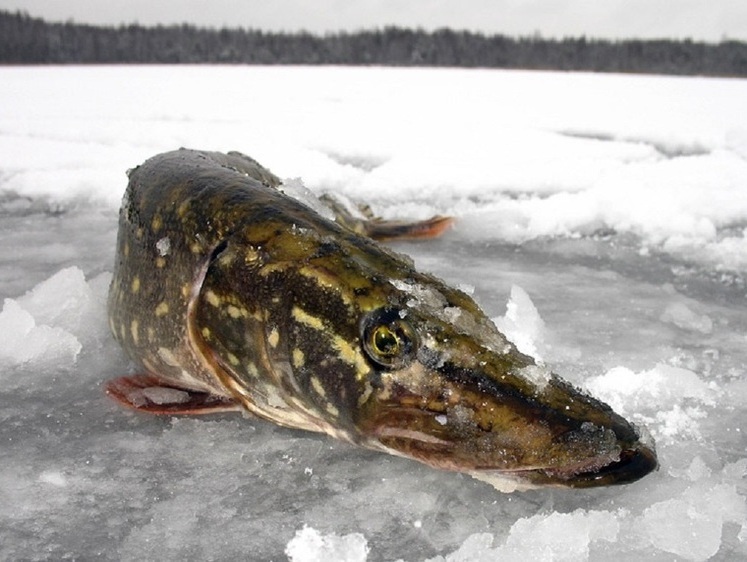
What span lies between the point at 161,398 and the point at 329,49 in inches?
2193

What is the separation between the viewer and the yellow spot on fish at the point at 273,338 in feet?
6.48

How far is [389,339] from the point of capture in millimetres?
1771

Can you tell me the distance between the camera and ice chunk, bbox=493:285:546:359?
8.50 ft

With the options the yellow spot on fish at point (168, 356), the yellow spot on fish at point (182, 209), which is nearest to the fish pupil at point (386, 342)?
the yellow spot on fish at point (168, 356)

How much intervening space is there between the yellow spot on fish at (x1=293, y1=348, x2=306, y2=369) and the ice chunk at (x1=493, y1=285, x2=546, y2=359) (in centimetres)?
95

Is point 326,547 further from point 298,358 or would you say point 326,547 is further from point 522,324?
point 522,324

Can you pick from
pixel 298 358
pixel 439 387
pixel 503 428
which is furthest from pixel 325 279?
pixel 503 428

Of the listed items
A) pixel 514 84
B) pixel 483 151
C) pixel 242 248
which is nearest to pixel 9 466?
pixel 242 248

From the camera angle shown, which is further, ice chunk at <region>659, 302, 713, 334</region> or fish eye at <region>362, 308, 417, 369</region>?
ice chunk at <region>659, 302, 713, 334</region>

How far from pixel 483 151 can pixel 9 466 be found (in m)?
6.33

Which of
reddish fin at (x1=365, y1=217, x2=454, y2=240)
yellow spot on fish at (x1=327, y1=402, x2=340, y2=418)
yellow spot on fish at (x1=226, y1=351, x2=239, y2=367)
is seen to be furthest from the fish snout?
reddish fin at (x1=365, y1=217, x2=454, y2=240)

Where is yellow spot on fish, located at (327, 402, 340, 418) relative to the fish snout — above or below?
below

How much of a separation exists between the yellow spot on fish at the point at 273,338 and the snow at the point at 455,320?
0.30 meters

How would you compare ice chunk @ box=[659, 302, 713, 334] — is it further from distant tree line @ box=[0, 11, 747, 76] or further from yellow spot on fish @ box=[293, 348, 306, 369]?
distant tree line @ box=[0, 11, 747, 76]
